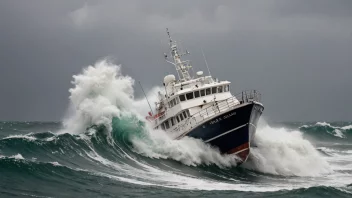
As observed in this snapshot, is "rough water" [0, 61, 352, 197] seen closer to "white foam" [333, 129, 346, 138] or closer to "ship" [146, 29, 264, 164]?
"ship" [146, 29, 264, 164]

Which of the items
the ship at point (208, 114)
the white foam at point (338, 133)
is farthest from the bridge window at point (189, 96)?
the white foam at point (338, 133)

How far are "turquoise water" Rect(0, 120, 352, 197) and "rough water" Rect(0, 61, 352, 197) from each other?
4 cm

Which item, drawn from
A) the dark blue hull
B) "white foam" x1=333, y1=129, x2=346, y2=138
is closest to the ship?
the dark blue hull

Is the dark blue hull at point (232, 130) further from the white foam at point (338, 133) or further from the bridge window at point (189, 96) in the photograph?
the white foam at point (338, 133)

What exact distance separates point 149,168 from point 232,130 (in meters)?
4.76

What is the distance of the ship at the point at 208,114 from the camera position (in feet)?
79.7

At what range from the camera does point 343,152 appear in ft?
135

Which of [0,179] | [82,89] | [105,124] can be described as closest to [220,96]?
[105,124]

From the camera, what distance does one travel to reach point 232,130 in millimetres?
24500

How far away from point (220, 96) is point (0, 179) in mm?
13867

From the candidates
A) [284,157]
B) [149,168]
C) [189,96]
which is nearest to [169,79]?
[189,96]

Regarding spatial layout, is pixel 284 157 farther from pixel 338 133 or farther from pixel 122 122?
pixel 338 133

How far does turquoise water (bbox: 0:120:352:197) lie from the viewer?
17.5m

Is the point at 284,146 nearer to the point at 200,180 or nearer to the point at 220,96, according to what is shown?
the point at 220,96
